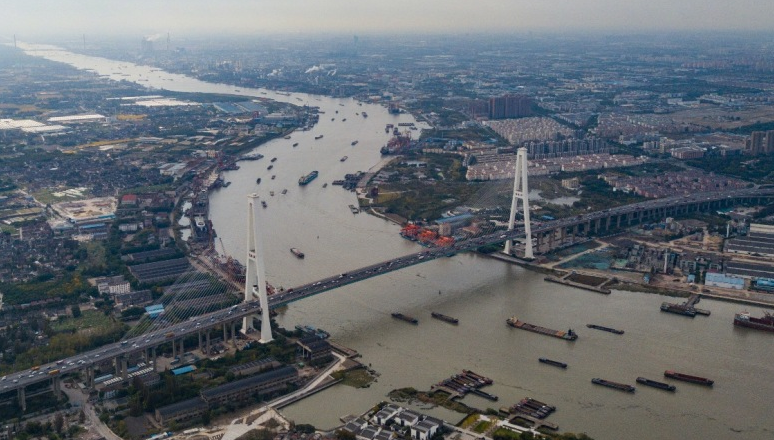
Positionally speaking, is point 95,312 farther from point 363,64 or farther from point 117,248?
point 363,64

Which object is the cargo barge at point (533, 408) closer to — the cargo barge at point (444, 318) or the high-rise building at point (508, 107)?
the cargo barge at point (444, 318)

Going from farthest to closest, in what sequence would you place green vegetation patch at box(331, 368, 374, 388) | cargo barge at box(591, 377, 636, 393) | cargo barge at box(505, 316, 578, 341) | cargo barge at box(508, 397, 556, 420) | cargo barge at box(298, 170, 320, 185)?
cargo barge at box(298, 170, 320, 185)
cargo barge at box(505, 316, 578, 341)
green vegetation patch at box(331, 368, 374, 388)
cargo barge at box(591, 377, 636, 393)
cargo barge at box(508, 397, 556, 420)

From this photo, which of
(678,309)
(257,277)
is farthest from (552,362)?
(257,277)

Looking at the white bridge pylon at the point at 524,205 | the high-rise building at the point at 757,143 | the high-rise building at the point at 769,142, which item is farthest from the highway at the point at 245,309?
the high-rise building at the point at 769,142

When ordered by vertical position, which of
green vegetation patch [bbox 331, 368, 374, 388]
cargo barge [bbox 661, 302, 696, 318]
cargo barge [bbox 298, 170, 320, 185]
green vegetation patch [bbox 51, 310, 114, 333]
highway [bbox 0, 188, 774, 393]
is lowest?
green vegetation patch [bbox 51, 310, 114, 333]

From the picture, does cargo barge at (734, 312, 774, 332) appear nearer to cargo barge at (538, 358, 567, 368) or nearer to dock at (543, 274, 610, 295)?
dock at (543, 274, 610, 295)

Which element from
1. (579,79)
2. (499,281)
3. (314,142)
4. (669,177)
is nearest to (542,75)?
(579,79)

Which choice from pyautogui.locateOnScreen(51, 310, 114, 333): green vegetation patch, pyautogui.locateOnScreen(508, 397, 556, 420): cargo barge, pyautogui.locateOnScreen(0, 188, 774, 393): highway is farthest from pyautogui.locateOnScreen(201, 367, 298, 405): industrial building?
pyautogui.locateOnScreen(51, 310, 114, 333): green vegetation patch

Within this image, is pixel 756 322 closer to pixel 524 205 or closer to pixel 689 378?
pixel 689 378
